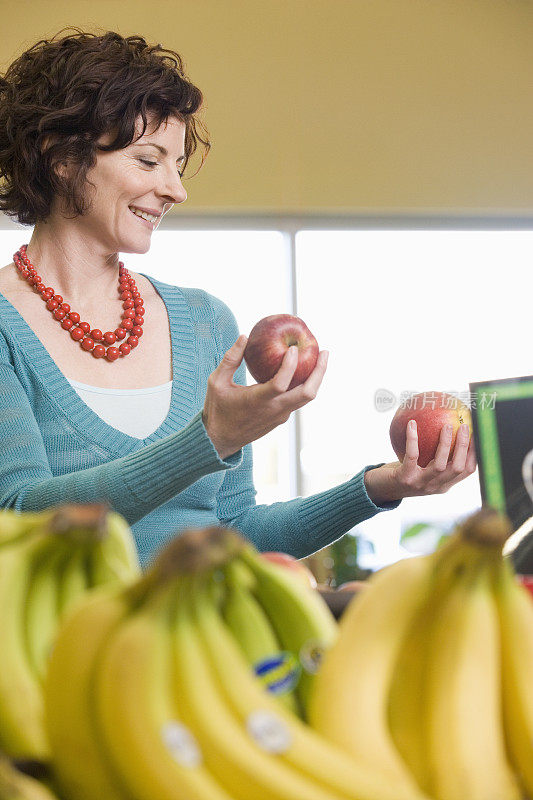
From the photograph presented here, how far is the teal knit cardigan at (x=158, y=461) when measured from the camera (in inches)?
47.4

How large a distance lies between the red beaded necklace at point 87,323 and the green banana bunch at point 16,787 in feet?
3.96

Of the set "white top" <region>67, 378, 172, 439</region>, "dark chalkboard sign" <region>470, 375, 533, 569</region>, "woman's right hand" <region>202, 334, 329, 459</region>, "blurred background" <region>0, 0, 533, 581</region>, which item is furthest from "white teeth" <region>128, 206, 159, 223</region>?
"blurred background" <region>0, 0, 533, 581</region>

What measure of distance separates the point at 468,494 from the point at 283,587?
3.98m

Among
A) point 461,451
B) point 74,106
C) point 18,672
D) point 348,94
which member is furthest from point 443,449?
point 348,94

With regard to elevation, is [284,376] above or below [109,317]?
below

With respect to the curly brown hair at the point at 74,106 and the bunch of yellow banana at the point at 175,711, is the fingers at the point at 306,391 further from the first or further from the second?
the bunch of yellow banana at the point at 175,711

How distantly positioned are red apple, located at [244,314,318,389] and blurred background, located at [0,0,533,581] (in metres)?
2.93

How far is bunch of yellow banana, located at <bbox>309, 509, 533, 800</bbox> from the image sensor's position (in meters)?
0.44

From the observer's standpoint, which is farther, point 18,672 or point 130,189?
point 130,189

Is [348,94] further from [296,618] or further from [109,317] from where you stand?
[296,618]

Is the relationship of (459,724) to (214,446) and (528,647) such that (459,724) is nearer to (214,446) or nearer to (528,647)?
(528,647)

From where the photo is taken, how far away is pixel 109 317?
163 centimetres

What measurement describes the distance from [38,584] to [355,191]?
13.6 feet

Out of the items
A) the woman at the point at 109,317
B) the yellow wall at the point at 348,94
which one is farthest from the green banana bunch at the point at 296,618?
the yellow wall at the point at 348,94
